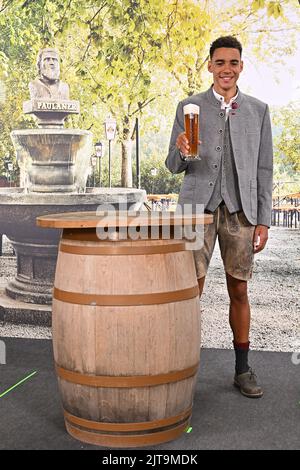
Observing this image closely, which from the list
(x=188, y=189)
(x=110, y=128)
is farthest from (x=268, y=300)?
(x=110, y=128)

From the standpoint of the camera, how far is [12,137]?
177 inches

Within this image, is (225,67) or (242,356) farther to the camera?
(242,356)

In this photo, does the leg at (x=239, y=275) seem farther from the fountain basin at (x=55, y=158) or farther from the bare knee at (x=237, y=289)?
the fountain basin at (x=55, y=158)

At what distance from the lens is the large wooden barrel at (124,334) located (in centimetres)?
233

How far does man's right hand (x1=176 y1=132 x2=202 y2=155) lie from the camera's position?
2.71 meters

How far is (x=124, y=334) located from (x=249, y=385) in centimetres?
104

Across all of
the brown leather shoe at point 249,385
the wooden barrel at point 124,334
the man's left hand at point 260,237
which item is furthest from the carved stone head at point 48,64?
the brown leather shoe at point 249,385

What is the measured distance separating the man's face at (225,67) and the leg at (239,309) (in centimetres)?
89

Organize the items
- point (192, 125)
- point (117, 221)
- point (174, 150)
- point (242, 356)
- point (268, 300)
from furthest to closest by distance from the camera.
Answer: point (268, 300)
point (242, 356)
point (174, 150)
point (192, 125)
point (117, 221)

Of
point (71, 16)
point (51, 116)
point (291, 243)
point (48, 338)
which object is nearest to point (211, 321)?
point (291, 243)

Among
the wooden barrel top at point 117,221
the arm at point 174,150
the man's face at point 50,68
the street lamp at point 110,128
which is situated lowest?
the wooden barrel top at point 117,221

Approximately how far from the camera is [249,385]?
3121mm

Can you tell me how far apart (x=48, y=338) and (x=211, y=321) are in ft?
3.57

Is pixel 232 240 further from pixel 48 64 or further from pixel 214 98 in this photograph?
pixel 48 64
